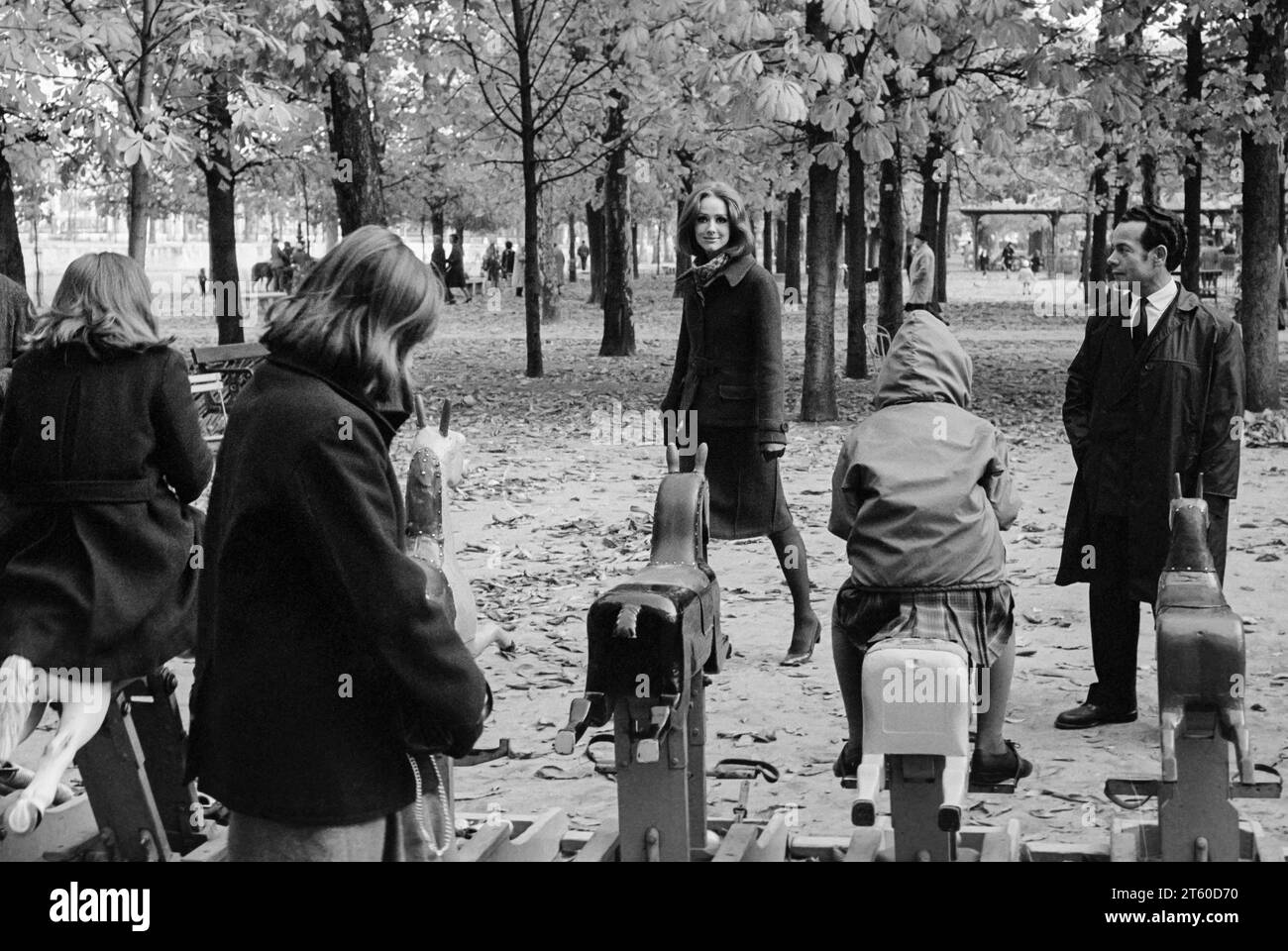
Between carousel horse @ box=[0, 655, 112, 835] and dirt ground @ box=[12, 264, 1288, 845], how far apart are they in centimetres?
147

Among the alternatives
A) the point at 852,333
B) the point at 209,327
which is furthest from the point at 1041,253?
the point at 852,333

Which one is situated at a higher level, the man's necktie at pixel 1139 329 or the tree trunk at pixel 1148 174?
the tree trunk at pixel 1148 174

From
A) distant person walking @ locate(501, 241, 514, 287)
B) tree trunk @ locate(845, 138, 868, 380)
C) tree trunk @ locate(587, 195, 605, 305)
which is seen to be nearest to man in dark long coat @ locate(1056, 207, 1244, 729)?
tree trunk @ locate(845, 138, 868, 380)

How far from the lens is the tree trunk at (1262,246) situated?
14016 millimetres

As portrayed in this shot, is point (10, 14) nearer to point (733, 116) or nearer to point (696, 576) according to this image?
point (733, 116)

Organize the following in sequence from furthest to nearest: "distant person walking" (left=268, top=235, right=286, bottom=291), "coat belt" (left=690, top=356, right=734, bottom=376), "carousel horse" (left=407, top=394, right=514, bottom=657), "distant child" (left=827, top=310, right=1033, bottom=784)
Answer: "distant person walking" (left=268, top=235, right=286, bottom=291) → "coat belt" (left=690, top=356, right=734, bottom=376) → "distant child" (left=827, top=310, right=1033, bottom=784) → "carousel horse" (left=407, top=394, right=514, bottom=657)

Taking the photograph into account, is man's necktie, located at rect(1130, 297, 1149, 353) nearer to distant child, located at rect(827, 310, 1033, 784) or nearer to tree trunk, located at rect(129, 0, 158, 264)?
distant child, located at rect(827, 310, 1033, 784)

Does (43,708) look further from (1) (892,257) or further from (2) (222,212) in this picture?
(2) (222,212)

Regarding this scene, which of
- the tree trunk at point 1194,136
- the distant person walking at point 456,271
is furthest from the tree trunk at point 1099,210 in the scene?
the distant person walking at point 456,271

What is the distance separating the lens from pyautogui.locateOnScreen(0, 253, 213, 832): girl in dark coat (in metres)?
4.40

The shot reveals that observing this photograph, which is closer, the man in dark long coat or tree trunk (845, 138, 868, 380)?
the man in dark long coat

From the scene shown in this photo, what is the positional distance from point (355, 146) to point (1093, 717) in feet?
34.1

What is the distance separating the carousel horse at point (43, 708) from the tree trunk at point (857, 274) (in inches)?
553

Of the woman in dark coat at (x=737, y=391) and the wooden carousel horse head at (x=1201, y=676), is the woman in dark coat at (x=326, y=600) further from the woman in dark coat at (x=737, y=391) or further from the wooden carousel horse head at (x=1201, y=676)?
the woman in dark coat at (x=737, y=391)
